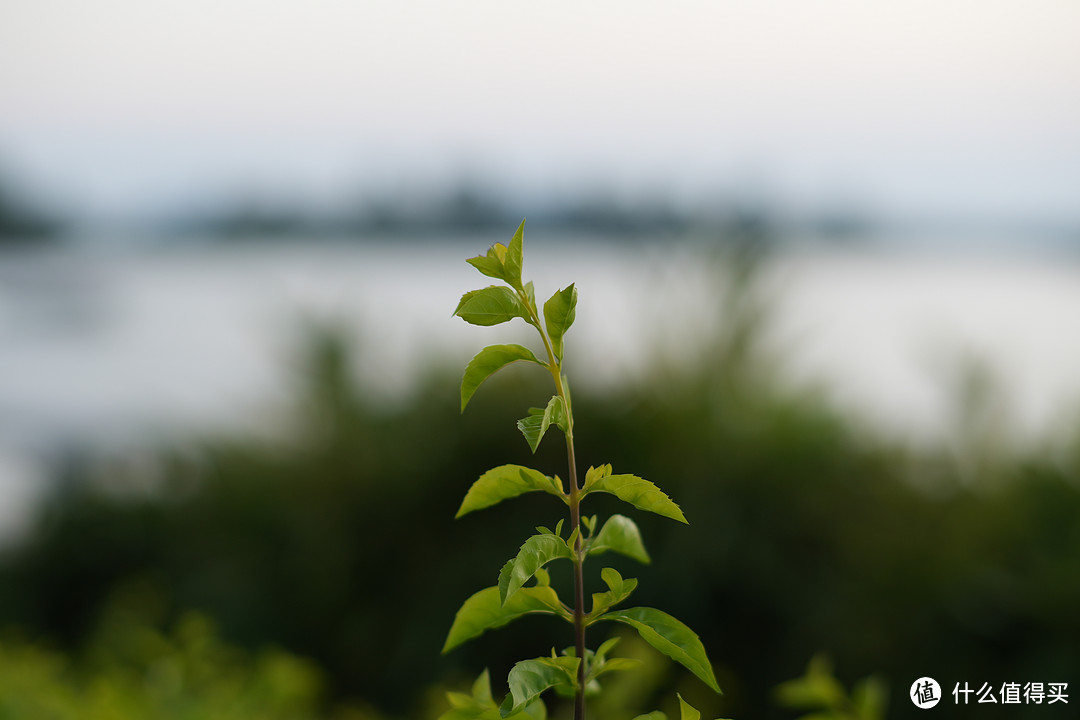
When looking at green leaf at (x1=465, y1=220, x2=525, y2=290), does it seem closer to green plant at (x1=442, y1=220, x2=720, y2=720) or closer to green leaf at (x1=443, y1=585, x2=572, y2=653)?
green plant at (x1=442, y1=220, x2=720, y2=720)

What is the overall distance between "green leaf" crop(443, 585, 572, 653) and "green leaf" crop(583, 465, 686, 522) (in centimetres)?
6

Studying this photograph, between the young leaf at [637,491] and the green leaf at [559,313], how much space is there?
0.06m

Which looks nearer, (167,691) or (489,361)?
(489,361)

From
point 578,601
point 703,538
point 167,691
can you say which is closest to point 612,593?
point 578,601

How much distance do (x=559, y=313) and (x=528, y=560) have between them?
10 centimetres

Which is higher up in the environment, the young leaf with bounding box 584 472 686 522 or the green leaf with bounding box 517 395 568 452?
the green leaf with bounding box 517 395 568 452

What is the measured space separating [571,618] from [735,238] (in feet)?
7.68

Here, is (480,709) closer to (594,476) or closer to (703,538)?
(594,476)

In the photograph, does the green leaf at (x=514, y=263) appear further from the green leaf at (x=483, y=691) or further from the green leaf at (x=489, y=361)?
the green leaf at (x=483, y=691)

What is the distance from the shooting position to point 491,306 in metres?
0.32

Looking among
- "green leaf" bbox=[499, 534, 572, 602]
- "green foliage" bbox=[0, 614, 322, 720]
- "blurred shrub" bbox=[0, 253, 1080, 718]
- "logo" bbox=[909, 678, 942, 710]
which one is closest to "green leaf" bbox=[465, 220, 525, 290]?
"green leaf" bbox=[499, 534, 572, 602]

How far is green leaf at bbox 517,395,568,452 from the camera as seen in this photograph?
0.29m

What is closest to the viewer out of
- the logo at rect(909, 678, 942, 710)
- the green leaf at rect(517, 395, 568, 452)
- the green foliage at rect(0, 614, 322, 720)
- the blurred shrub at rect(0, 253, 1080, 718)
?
the green leaf at rect(517, 395, 568, 452)

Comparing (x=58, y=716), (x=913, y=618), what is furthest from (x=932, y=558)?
(x=58, y=716)
